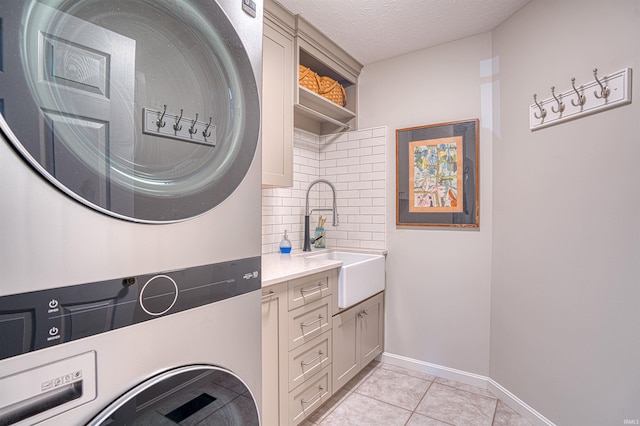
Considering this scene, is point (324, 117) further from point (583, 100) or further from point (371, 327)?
point (371, 327)

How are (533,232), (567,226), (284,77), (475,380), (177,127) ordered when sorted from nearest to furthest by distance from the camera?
(177,127)
(567,226)
(533,232)
(284,77)
(475,380)

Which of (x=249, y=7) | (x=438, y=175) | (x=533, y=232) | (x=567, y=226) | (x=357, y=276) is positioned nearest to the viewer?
(x=249, y=7)

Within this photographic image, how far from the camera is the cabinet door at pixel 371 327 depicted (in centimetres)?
233

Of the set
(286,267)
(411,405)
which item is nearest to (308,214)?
(286,267)

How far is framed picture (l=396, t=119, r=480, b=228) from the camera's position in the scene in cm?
228

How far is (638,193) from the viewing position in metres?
1.35

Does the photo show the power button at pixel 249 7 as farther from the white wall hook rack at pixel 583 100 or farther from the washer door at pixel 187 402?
the white wall hook rack at pixel 583 100

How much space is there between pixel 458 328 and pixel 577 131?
58.8 inches

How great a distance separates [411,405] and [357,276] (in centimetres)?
88

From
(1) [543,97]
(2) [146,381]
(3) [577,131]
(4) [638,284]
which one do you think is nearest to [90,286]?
(2) [146,381]

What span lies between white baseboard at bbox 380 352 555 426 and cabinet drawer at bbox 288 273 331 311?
112cm

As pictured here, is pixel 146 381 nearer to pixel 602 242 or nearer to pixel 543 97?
pixel 602 242

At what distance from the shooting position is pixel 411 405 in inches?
80.4

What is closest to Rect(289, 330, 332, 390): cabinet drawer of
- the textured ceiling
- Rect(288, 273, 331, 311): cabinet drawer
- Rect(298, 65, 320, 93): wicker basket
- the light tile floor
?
Rect(288, 273, 331, 311): cabinet drawer
